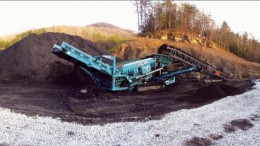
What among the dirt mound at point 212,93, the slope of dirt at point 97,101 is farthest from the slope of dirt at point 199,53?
the dirt mound at point 212,93

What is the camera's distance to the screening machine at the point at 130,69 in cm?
1091

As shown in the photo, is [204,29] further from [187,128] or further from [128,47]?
[187,128]

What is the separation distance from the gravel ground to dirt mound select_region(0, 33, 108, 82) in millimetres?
6108

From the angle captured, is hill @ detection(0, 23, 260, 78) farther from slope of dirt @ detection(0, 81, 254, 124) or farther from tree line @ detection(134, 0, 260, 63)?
slope of dirt @ detection(0, 81, 254, 124)

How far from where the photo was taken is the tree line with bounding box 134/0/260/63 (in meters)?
29.5

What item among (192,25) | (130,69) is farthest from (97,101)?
(192,25)

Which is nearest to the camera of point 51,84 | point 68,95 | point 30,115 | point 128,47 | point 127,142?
point 127,142

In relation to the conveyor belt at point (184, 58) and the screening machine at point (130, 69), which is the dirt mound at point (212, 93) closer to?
the screening machine at point (130, 69)

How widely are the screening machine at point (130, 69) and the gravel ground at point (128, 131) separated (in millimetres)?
3429

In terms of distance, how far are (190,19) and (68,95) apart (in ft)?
73.2

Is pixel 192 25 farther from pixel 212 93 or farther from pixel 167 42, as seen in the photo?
pixel 212 93

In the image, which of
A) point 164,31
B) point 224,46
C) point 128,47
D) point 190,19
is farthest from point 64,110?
point 224,46

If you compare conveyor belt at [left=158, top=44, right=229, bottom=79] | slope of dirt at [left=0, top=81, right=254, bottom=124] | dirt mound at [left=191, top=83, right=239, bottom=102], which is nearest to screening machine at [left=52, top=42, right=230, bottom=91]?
conveyor belt at [left=158, top=44, right=229, bottom=79]

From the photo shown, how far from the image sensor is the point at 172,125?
8008 millimetres
